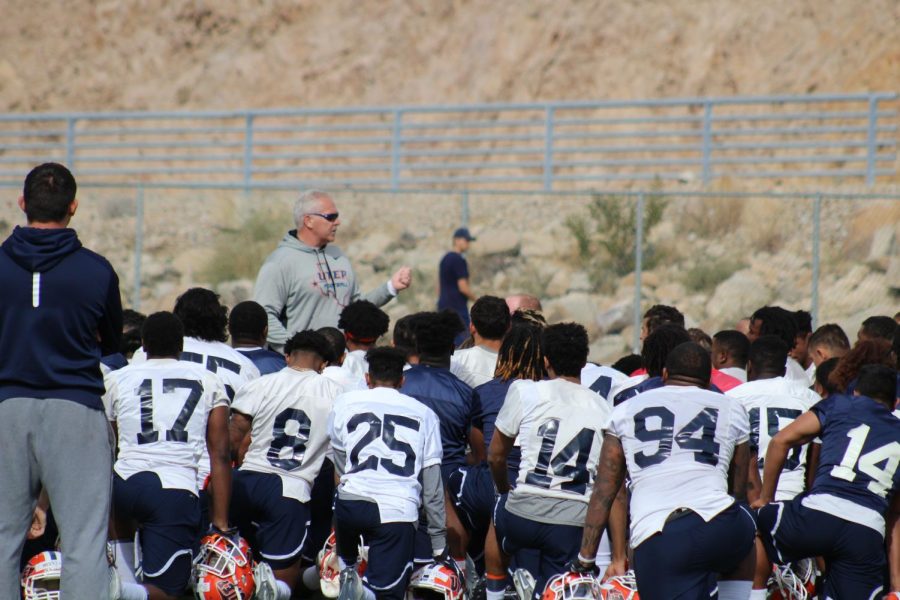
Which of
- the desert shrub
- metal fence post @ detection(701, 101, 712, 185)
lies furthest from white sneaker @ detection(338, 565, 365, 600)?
metal fence post @ detection(701, 101, 712, 185)

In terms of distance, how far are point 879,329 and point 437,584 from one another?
12.3 ft

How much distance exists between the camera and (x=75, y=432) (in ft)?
17.3

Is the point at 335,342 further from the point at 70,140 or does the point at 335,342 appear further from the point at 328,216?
the point at 70,140

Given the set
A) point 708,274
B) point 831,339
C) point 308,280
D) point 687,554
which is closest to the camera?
point 687,554

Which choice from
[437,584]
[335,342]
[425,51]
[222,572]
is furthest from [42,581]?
[425,51]

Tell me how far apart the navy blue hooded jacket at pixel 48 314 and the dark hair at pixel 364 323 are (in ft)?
10.0

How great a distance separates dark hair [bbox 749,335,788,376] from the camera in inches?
293

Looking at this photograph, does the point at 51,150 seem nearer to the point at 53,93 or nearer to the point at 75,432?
the point at 53,93

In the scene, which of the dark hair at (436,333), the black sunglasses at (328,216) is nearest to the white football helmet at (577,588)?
the dark hair at (436,333)

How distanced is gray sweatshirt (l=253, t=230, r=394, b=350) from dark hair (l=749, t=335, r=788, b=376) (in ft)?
10.2

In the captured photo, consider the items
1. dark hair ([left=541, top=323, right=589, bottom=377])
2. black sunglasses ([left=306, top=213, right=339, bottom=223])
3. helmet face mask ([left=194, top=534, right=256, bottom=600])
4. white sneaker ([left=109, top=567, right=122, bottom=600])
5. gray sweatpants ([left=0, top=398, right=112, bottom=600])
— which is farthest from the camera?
black sunglasses ([left=306, top=213, right=339, bottom=223])

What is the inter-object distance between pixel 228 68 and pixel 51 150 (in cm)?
475

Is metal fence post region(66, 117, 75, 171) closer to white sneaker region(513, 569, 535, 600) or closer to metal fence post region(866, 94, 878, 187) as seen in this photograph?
metal fence post region(866, 94, 878, 187)

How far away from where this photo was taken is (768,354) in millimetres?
7434
